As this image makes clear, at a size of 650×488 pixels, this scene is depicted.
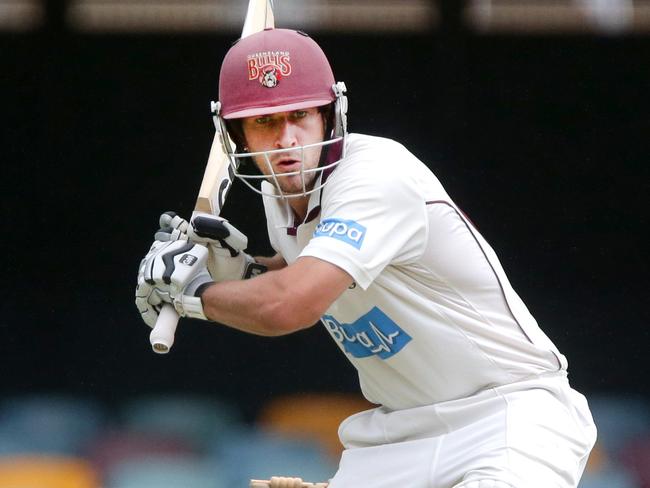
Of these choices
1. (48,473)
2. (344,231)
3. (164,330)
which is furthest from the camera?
(48,473)

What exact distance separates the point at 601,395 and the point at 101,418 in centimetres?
149

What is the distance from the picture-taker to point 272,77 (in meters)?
2.32

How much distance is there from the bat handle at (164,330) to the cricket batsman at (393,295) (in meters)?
0.02

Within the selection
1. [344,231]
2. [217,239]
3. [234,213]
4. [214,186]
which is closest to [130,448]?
[234,213]

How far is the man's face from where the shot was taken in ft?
7.54

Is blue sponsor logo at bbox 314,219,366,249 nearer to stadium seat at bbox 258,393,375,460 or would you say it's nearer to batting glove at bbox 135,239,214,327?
batting glove at bbox 135,239,214,327

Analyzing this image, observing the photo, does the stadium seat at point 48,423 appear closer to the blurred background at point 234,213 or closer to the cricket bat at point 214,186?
the blurred background at point 234,213

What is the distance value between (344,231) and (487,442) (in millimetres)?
428

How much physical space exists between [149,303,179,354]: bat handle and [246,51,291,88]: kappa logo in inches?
16.5

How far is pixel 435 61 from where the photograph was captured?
12.9 feet

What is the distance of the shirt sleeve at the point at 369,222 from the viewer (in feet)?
7.00

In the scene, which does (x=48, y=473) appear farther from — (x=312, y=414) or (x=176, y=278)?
(x=176, y=278)

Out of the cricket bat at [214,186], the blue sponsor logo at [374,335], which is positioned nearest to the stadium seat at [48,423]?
the cricket bat at [214,186]

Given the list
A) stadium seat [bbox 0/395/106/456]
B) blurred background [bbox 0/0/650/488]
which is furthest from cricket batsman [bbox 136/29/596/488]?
stadium seat [bbox 0/395/106/456]
